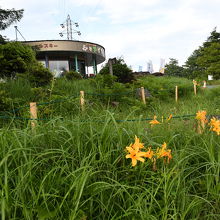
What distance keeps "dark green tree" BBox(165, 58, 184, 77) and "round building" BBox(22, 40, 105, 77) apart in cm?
2513

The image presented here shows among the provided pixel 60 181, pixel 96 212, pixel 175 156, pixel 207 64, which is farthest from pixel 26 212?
pixel 207 64

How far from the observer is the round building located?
19609mm

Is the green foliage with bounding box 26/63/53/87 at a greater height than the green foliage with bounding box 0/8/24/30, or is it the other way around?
the green foliage with bounding box 0/8/24/30

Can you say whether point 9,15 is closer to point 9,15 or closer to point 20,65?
point 9,15

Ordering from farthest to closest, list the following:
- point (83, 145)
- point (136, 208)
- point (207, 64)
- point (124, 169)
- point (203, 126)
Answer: point (207, 64)
point (203, 126)
point (83, 145)
point (124, 169)
point (136, 208)

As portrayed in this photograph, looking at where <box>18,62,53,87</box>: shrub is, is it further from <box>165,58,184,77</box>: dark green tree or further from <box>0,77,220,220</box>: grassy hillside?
<box>165,58,184,77</box>: dark green tree

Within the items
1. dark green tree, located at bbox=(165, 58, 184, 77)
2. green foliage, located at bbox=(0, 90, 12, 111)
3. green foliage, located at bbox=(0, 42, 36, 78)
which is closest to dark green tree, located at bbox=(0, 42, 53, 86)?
green foliage, located at bbox=(0, 42, 36, 78)

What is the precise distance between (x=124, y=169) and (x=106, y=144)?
0.65 feet

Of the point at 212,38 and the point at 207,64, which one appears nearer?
the point at 207,64

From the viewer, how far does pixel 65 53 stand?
21406mm

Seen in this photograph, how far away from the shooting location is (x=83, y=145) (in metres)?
1.50

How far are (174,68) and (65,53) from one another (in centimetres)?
3158

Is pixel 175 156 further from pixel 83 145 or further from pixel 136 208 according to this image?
pixel 83 145

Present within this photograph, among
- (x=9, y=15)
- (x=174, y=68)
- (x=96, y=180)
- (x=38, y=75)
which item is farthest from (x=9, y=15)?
(x=174, y=68)
